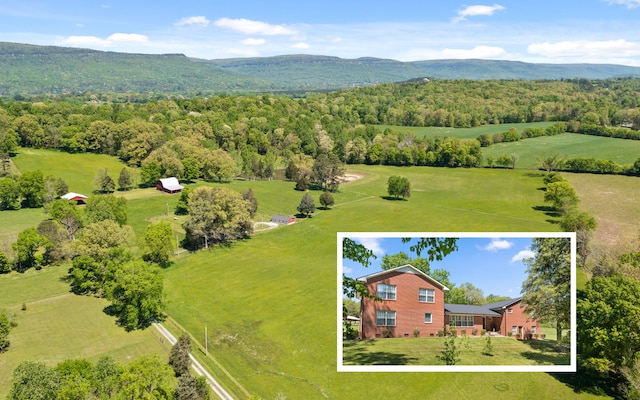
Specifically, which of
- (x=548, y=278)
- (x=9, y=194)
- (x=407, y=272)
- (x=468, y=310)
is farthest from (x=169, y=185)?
(x=548, y=278)

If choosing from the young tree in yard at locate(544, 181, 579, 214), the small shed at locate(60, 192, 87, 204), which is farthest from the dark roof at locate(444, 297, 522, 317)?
the small shed at locate(60, 192, 87, 204)

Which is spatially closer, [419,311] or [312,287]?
[419,311]

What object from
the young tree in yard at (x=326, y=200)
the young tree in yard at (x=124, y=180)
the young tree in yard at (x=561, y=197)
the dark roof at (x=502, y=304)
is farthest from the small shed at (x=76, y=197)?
the young tree in yard at (x=561, y=197)

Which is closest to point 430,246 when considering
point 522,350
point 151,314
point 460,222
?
point 522,350

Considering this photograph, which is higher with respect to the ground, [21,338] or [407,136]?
[407,136]

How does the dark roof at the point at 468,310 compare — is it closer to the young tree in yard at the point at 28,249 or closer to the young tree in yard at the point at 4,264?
the young tree in yard at the point at 28,249

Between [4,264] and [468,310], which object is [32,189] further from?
[468,310]

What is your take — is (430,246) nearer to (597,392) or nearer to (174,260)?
(597,392)

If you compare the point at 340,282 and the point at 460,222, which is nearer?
the point at 340,282
